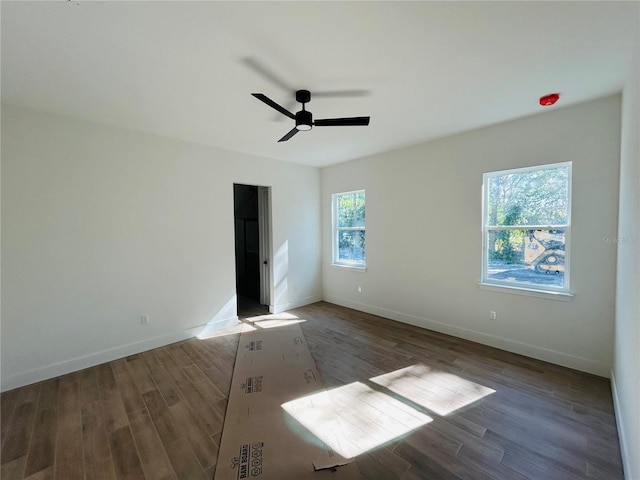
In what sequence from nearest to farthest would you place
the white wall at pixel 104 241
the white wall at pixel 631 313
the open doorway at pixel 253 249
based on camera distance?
the white wall at pixel 631 313
the white wall at pixel 104 241
the open doorway at pixel 253 249

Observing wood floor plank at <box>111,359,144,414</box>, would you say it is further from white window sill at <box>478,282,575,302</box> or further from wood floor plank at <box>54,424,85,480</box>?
white window sill at <box>478,282,575,302</box>

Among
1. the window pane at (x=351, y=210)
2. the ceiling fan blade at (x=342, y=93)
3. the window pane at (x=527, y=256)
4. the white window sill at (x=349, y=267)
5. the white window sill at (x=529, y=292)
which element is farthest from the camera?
the window pane at (x=351, y=210)

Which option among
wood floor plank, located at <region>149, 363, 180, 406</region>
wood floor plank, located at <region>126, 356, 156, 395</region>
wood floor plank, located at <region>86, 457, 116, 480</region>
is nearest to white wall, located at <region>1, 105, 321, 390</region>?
wood floor plank, located at <region>126, 356, 156, 395</region>

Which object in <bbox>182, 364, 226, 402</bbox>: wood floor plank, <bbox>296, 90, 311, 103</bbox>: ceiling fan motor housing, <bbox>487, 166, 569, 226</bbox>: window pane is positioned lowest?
<bbox>182, 364, 226, 402</bbox>: wood floor plank

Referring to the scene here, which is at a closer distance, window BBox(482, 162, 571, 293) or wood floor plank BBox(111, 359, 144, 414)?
wood floor plank BBox(111, 359, 144, 414)

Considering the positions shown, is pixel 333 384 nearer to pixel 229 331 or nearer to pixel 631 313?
pixel 229 331

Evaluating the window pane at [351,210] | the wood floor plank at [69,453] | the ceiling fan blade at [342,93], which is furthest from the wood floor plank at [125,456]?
the window pane at [351,210]

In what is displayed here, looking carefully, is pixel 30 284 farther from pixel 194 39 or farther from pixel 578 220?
pixel 578 220

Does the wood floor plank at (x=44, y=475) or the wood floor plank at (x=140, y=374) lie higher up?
the wood floor plank at (x=140, y=374)

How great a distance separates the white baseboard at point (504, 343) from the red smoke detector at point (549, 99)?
2637 millimetres

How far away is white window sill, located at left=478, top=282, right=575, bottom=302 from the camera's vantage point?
281 centimetres

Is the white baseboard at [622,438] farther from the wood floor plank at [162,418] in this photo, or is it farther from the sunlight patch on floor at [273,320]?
the sunlight patch on floor at [273,320]

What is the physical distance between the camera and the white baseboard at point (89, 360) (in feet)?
→ 8.54

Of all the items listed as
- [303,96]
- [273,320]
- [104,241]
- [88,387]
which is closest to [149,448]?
[88,387]
